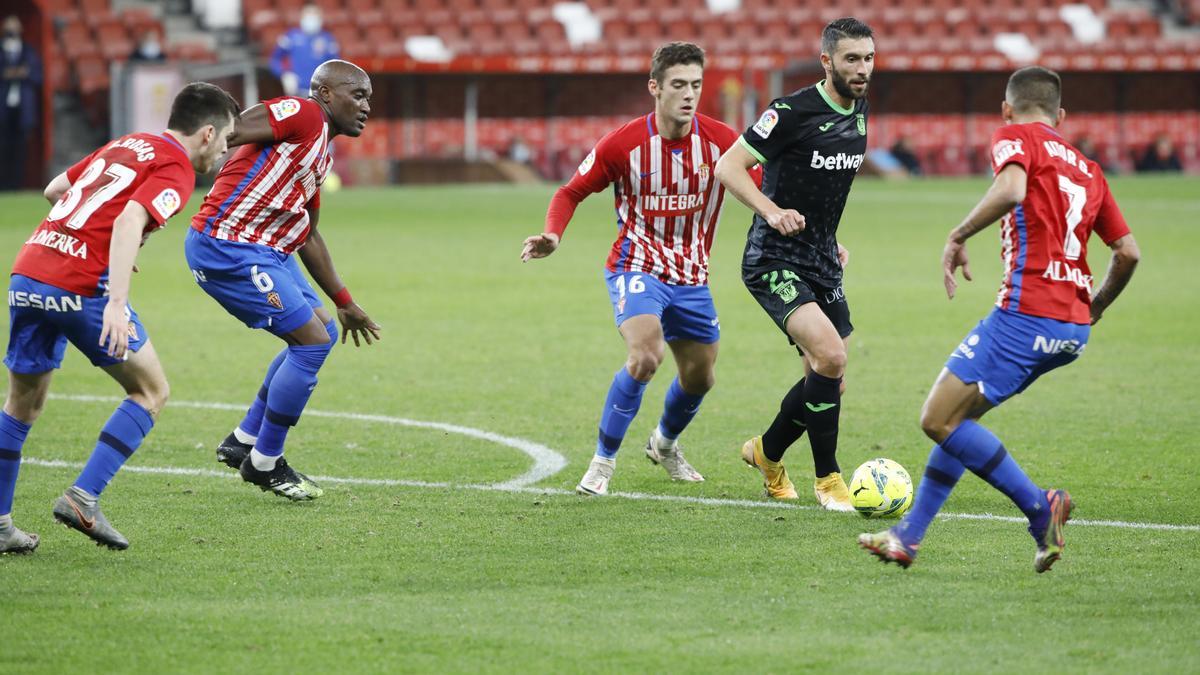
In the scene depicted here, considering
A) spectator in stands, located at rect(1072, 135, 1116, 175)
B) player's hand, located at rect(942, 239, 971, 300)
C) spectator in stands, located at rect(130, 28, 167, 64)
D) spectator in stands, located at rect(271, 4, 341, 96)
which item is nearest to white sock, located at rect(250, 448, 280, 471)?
player's hand, located at rect(942, 239, 971, 300)

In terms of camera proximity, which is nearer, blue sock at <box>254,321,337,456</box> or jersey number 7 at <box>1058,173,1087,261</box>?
jersey number 7 at <box>1058,173,1087,261</box>

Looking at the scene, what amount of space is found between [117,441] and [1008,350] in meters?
3.35

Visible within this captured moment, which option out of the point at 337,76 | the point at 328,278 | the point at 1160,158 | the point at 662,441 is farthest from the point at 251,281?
the point at 1160,158

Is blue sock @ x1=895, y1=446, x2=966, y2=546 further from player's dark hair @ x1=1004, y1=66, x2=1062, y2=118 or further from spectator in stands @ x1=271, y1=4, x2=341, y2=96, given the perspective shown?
spectator in stands @ x1=271, y1=4, x2=341, y2=96

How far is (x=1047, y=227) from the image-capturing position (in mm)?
5785

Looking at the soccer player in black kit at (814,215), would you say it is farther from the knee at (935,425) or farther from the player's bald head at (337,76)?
the player's bald head at (337,76)

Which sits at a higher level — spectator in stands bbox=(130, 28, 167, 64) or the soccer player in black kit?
the soccer player in black kit

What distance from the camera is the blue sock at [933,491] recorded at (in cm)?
580

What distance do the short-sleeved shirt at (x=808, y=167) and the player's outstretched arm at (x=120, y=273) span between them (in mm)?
2677

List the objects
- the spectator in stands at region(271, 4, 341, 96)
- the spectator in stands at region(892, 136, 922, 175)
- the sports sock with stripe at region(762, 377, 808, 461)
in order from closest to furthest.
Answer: the sports sock with stripe at region(762, 377, 808, 461), the spectator in stands at region(271, 4, 341, 96), the spectator in stands at region(892, 136, 922, 175)

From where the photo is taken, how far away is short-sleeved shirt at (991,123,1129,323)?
18.9 feet

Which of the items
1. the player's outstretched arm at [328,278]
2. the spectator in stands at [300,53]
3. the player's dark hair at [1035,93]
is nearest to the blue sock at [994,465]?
the player's dark hair at [1035,93]

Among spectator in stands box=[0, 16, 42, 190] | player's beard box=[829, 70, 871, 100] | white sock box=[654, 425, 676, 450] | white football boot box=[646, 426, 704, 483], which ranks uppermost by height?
player's beard box=[829, 70, 871, 100]

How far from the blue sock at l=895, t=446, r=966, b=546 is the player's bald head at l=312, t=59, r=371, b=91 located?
3.22 m
